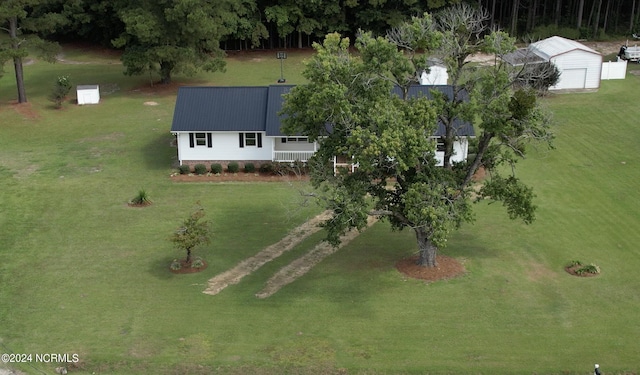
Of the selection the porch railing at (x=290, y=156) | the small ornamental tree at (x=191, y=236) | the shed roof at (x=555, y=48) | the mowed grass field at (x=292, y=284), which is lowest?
the mowed grass field at (x=292, y=284)

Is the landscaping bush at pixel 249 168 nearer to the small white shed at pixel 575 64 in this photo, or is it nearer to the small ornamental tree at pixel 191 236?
the small ornamental tree at pixel 191 236

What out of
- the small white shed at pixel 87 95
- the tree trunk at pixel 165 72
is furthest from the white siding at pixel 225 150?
the tree trunk at pixel 165 72

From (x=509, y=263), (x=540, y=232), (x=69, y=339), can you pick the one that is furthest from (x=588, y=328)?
(x=69, y=339)

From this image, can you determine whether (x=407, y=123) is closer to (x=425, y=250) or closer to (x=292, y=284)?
(x=425, y=250)

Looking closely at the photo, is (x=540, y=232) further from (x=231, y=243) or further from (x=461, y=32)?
(x=231, y=243)

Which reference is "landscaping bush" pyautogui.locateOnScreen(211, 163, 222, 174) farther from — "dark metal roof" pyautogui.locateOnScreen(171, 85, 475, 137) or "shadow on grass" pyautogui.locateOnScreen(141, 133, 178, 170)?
"shadow on grass" pyautogui.locateOnScreen(141, 133, 178, 170)

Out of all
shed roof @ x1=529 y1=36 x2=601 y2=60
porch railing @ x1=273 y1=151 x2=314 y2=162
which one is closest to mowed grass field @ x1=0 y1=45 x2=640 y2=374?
porch railing @ x1=273 y1=151 x2=314 y2=162
